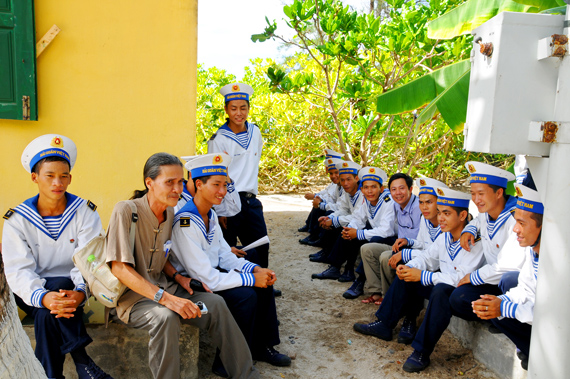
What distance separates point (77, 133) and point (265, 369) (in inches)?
108

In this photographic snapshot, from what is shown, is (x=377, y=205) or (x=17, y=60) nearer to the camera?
(x=17, y=60)

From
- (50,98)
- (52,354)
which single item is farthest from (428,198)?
(50,98)

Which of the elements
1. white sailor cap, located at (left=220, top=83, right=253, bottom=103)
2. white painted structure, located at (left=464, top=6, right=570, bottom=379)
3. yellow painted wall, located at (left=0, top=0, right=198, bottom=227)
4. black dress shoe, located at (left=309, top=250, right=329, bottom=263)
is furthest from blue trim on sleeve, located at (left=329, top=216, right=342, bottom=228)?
white painted structure, located at (left=464, top=6, right=570, bottom=379)

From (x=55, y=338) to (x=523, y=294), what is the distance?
2.88 meters

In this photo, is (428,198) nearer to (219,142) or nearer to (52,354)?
(219,142)

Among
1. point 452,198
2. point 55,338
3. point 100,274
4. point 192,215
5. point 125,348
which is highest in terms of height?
point 452,198

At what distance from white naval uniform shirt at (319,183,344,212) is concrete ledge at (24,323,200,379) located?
376 centimetres

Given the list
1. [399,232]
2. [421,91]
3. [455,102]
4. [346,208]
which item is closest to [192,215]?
[455,102]

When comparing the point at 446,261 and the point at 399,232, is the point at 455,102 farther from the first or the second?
the point at 399,232

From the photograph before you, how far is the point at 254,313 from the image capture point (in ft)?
11.3

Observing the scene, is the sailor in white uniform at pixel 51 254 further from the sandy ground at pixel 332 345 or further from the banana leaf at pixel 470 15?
the banana leaf at pixel 470 15

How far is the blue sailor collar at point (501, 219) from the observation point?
12.2 feet

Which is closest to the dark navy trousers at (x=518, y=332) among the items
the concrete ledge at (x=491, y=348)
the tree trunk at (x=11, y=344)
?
the concrete ledge at (x=491, y=348)

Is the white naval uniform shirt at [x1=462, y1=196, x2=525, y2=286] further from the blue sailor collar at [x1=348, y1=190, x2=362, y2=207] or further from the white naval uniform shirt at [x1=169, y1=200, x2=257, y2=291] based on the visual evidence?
the blue sailor collar at [x1=348, y1=190, x2=362, y2=207]
